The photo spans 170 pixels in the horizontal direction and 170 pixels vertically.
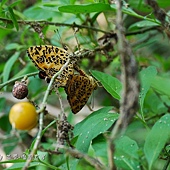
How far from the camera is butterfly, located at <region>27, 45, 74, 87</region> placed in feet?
2.34

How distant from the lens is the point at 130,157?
1.89ft

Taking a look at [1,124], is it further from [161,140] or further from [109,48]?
[161,140]

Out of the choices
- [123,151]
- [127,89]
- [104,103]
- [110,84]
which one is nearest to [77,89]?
[110,84]

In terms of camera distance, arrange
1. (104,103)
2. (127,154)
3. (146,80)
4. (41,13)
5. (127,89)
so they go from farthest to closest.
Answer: (104,103)
(41,13)
(146,80)
(127,154)
(127,89)

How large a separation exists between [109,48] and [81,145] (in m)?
0.42

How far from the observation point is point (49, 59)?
72 cm

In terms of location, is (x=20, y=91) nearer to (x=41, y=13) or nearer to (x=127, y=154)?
(x=127, y=154)

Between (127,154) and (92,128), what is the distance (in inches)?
3.3

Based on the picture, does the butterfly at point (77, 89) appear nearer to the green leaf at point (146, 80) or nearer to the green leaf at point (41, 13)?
the green leaf at point (146, 80)

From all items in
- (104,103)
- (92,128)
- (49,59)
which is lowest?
(104,103)

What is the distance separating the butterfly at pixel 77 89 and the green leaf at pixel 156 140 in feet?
0.55

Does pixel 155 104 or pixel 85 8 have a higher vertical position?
pixel 85 8

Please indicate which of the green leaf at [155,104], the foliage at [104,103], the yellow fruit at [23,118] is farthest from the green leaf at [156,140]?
the green leaf at [155,104]

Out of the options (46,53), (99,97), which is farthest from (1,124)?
(46,53)
